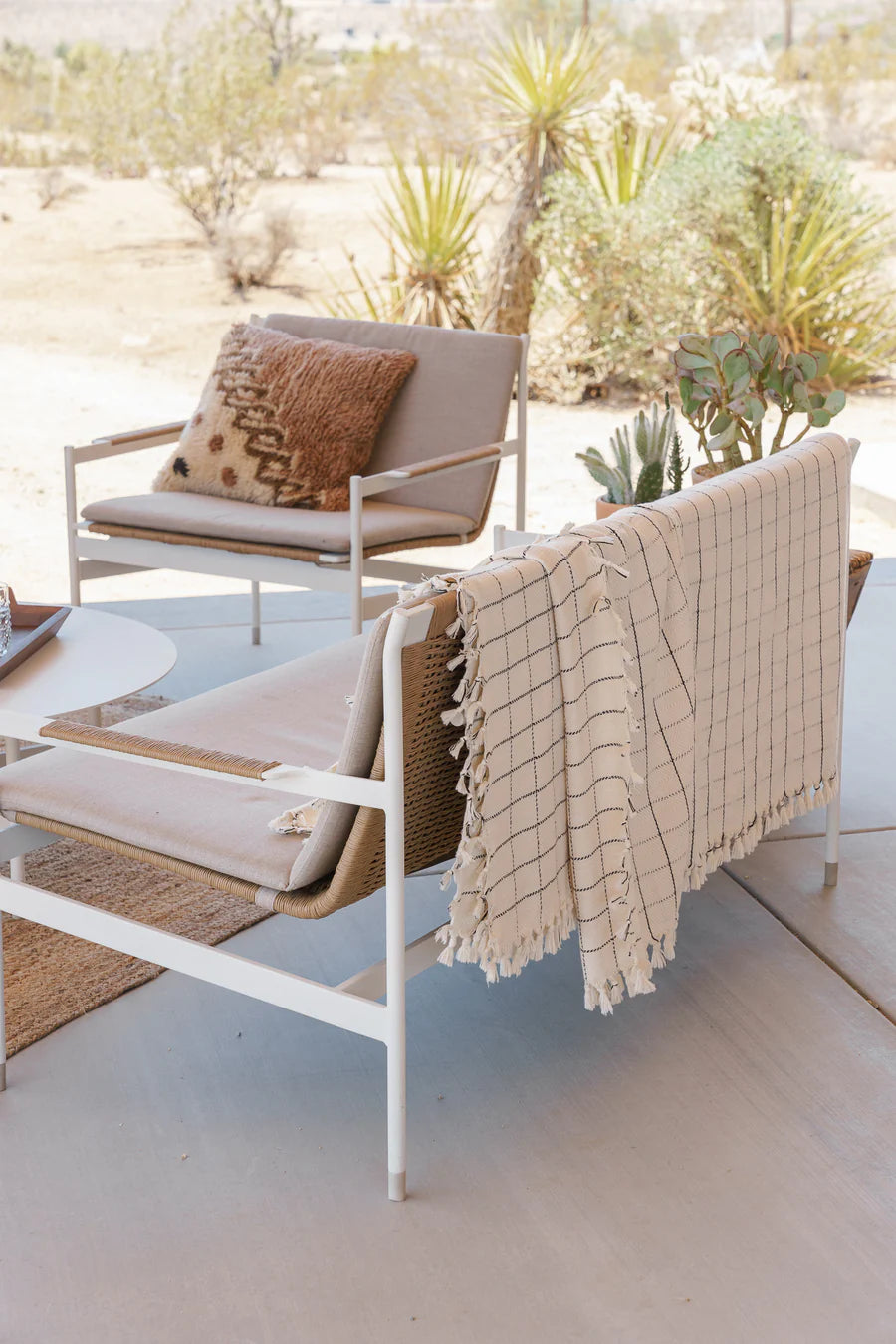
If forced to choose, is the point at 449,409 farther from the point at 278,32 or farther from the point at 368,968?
the point at 278,32

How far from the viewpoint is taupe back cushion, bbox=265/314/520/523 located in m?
3.84

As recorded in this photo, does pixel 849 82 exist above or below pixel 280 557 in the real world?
above

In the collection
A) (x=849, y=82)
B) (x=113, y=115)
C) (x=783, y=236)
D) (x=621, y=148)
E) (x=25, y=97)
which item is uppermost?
(x=849, y=82)

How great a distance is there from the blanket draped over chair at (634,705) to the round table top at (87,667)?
0.79 metres

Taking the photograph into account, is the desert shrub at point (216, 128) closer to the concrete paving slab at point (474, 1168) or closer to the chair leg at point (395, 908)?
the concrete paving slab at point (474, 1168)

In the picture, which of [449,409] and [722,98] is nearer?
[449,409]

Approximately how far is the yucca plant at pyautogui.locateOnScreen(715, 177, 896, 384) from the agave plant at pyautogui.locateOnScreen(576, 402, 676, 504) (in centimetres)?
471

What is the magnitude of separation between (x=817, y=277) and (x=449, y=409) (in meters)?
4.36

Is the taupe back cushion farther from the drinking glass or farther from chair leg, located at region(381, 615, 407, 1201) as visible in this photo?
chair leg, located at region(381, 615, 407, 1201)

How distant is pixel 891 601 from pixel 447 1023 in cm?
267

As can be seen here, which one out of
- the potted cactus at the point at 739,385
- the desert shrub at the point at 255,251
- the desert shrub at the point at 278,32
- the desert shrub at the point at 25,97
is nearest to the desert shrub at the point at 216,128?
the desert shrub at the point at 255,251

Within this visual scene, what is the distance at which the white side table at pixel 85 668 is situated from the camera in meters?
2.37

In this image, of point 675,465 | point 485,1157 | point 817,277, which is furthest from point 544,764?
point 817,277

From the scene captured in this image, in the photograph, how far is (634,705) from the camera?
6.39ft
